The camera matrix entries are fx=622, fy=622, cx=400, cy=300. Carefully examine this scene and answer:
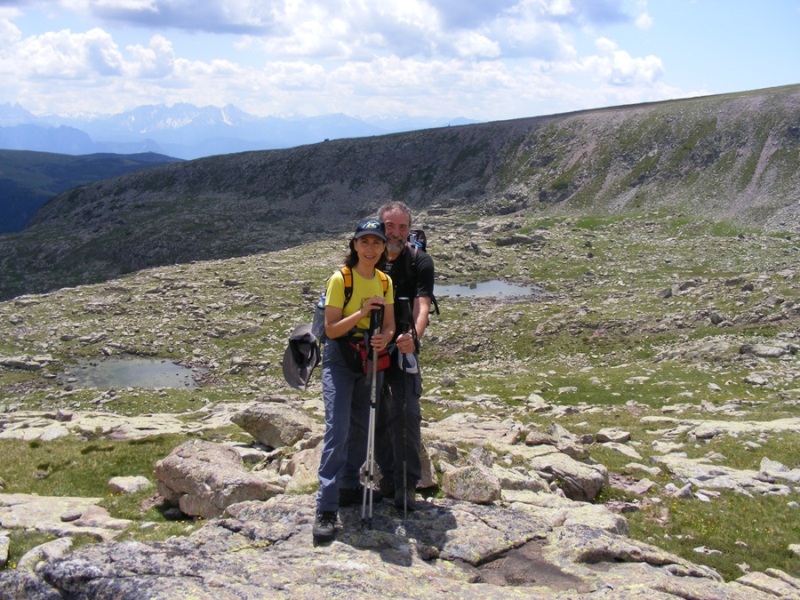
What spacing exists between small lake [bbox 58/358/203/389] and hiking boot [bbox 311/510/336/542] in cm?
3137

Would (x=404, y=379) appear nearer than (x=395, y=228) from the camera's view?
Yes

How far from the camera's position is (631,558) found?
372 inches

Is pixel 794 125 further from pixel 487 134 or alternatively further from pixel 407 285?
pixel 407 285

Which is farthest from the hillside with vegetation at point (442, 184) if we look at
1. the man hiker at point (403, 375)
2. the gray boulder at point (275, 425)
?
the man hiker at point (403, 375)

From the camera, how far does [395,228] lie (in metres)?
10.5

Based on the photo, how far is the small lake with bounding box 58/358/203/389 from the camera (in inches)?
1543

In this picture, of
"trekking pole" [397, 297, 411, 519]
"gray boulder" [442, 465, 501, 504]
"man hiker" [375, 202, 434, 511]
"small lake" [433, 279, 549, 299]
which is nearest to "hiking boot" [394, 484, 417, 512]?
"man hiker" [375, 202, 434, 511]

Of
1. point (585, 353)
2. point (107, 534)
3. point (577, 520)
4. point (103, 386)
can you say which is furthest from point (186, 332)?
point (577, 520)

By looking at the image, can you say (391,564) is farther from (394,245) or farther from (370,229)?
(394,245)

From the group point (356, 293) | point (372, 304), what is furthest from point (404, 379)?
point (356, 293)

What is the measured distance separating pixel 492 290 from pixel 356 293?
53357mm

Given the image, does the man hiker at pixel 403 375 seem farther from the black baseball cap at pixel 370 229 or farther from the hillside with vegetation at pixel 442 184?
the hillside with vegetation at pixel 442 184

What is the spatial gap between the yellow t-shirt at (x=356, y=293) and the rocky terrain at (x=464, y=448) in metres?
3.23

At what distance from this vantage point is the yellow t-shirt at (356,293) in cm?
970
